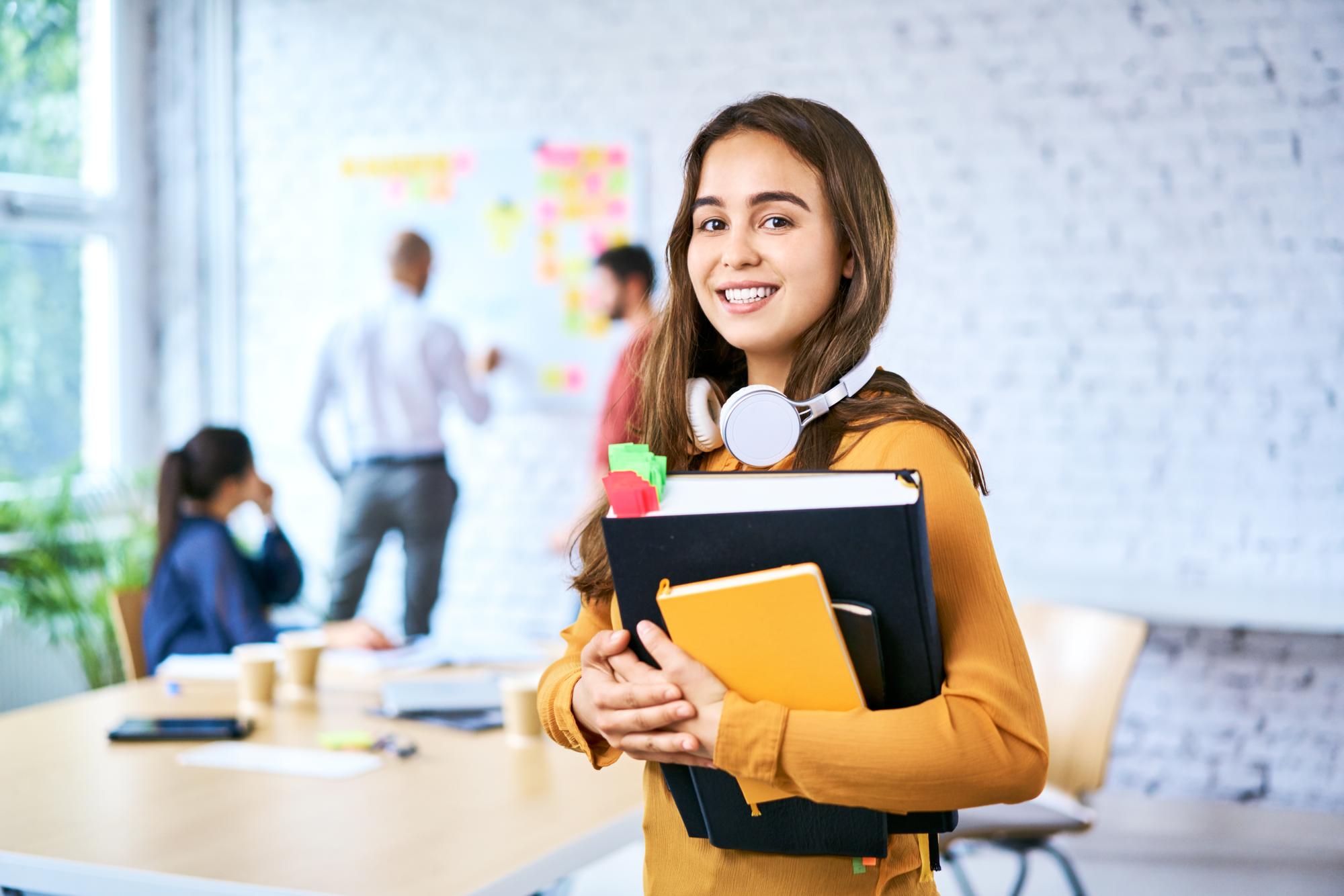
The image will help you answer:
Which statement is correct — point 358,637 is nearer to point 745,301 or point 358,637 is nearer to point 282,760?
point 282,760

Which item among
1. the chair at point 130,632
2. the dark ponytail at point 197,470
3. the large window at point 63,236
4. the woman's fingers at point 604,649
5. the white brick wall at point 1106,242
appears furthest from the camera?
the large window at point 63,236

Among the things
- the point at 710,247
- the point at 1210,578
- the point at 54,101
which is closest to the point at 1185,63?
the point at 1210,578

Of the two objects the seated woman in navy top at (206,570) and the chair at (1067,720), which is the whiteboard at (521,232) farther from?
the chair at (1067,720)

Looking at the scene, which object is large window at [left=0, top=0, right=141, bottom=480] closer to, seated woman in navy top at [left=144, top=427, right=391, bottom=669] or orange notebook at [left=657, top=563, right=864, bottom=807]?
seated woman in navy top at [left=144, top=427, right=391, bottom=669]

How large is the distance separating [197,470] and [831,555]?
2342 mm

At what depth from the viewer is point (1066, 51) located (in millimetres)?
4051

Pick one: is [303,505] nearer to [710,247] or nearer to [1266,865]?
[1266,865]

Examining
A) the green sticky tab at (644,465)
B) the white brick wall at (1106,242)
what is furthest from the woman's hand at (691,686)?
the white brick wall at (1106,242)

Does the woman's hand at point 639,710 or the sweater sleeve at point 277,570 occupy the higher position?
the woman's hand at point 639,710

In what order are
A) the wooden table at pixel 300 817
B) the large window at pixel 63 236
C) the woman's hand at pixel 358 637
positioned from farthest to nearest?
the large window at pixel 63 236, the woman's hand at pixel 358 637, the wooden table at pixel 300 817

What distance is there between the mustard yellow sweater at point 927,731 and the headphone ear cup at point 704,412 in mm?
155

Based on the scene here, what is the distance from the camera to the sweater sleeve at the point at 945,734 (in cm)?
93

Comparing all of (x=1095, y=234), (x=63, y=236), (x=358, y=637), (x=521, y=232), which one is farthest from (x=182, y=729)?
(x=63, y=236)

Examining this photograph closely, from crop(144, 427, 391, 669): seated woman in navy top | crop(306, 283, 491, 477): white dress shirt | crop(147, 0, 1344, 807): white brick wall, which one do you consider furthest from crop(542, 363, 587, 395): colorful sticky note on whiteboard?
crop(144, 427, 391, 669): seated woman in navy top
